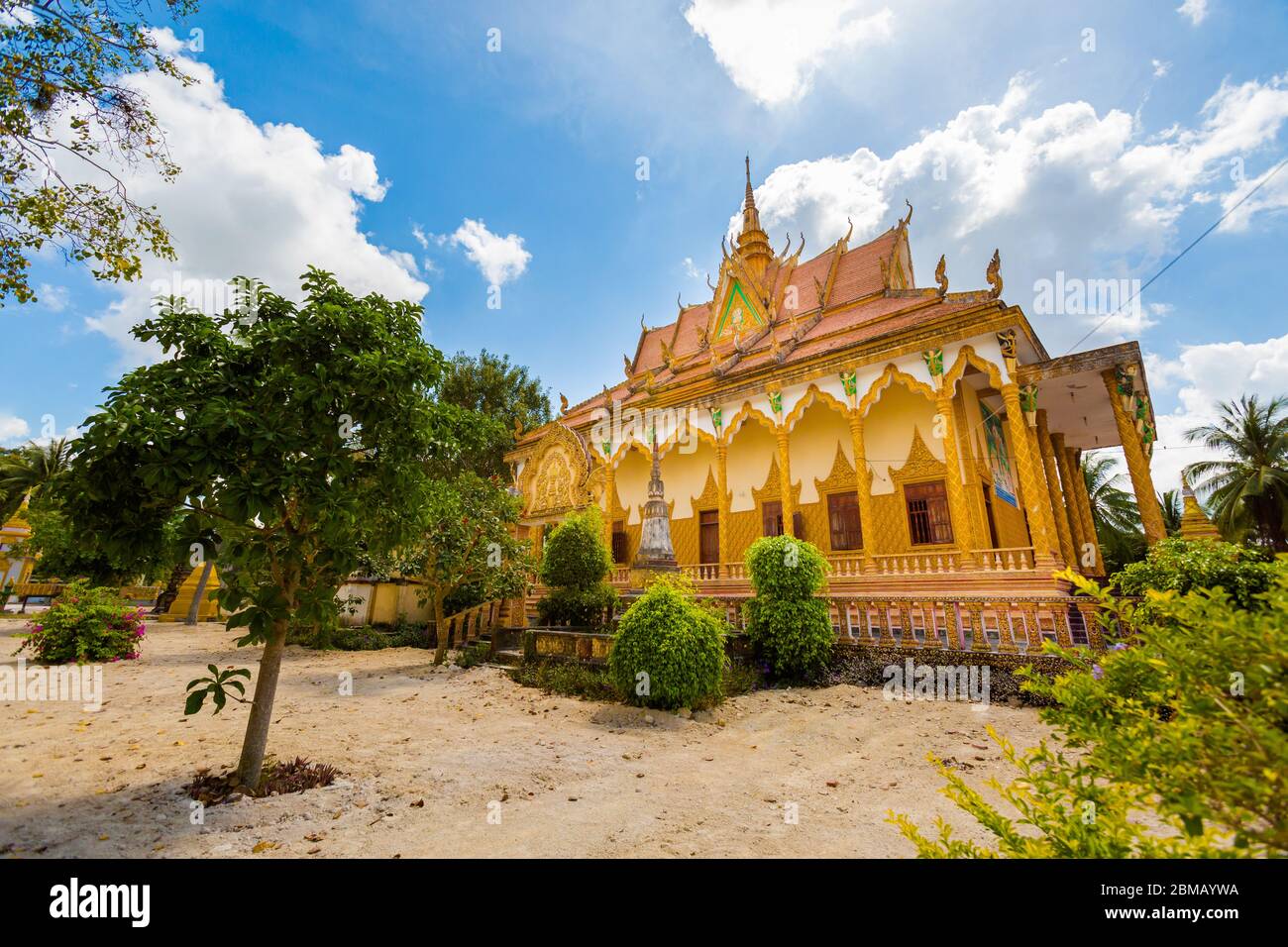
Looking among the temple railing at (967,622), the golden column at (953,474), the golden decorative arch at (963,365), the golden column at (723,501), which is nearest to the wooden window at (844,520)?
the golden column at (723,501)

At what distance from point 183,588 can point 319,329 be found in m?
25.9

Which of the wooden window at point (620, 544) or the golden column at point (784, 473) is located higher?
the golden column at point (784, 473)

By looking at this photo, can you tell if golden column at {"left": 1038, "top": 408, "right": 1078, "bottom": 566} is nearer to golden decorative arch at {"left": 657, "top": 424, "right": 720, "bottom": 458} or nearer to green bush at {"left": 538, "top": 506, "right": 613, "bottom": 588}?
golden decorative arch at {"left": 657, "top": 424, "right": 720, "bottom": 458}

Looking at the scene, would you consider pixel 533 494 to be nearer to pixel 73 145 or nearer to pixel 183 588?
pixel 73 145

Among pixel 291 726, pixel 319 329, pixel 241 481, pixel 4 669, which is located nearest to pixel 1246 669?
pixel 241 481

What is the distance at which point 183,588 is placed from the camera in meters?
23.1

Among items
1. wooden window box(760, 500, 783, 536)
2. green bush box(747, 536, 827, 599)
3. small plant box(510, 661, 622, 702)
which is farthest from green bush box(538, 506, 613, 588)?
wooden window box(760, 500, 783, 536)

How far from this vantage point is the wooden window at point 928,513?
42.7ft

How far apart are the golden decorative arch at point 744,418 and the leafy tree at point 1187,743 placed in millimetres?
12489

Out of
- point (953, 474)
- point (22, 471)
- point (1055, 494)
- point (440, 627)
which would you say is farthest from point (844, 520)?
point (22, 471)

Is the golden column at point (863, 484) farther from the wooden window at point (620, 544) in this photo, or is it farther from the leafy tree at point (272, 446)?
the leafy tree at point (272, 446)

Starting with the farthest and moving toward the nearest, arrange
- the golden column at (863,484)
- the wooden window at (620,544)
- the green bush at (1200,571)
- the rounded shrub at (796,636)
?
the wooden window at (620,544)
the golden column at (863,484)
the rounded shrub at (796,636)
the green bush at (1200,571)

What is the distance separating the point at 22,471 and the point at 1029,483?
4354cm

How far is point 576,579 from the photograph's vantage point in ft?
39.9
